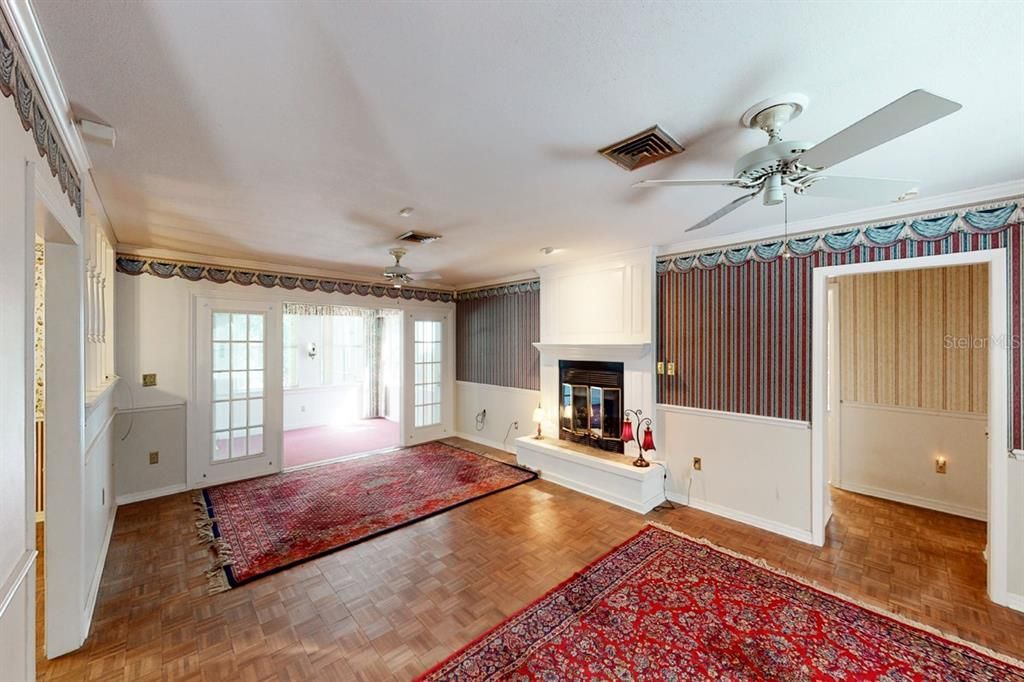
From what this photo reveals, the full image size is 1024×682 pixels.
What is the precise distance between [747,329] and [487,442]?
386 centimetres

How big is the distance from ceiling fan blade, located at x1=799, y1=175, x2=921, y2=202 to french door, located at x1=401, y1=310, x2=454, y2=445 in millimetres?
5115

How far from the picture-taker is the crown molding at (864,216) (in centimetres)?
247

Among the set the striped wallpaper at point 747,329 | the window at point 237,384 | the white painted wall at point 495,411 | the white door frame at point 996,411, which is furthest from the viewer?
the white painted wall at point 495,411

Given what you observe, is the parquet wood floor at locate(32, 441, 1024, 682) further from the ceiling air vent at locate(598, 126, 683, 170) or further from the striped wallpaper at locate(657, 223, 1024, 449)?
the ceiling air vent at locate(598, 126, 683, 170)

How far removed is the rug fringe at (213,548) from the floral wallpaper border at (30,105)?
2.32m

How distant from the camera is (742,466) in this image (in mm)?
3566

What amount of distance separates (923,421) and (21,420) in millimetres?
5925

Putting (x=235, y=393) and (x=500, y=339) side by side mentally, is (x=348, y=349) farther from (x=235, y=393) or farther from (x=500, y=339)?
(x=500, y=339)

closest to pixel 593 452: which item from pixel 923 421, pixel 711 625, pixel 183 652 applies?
pixel 711 625

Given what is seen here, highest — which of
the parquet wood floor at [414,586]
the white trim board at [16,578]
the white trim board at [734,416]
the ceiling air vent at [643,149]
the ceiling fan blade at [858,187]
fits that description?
the ceiling air vent at [643,149]

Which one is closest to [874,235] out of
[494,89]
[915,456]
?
[915,456]

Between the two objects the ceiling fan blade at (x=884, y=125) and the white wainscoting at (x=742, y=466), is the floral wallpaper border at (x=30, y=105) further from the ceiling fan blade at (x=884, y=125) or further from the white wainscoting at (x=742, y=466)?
the white wainscoting at (x=742, y=466)

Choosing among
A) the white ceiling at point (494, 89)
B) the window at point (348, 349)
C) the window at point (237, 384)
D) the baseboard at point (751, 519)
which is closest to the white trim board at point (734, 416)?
the baseboard at point (751, 519)

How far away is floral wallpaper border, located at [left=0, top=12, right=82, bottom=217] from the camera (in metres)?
1.13
